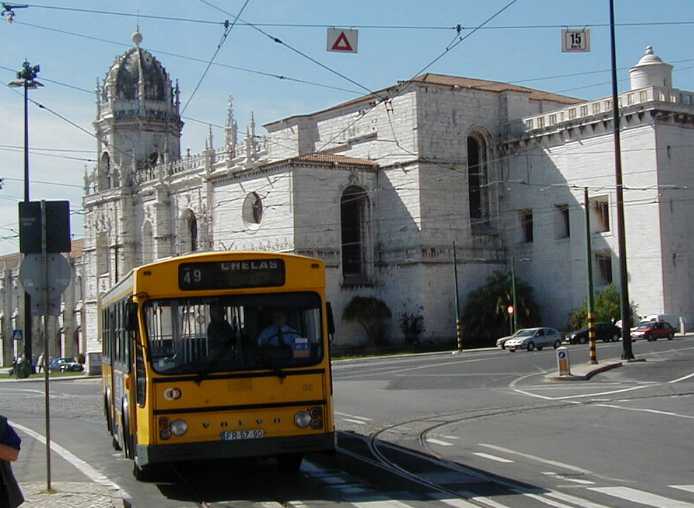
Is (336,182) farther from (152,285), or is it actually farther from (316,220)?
(152,285)

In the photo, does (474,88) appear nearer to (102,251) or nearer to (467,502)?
(102,251)

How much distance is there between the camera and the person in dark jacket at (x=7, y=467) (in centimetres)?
681

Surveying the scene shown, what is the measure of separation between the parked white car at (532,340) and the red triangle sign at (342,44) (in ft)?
102

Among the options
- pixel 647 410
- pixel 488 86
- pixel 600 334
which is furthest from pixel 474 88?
pixel 647 410

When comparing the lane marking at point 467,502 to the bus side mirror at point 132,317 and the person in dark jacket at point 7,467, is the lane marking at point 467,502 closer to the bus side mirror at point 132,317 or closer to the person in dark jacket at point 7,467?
the bus side mirror at point 132,317

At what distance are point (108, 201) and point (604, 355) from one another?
2219 inches

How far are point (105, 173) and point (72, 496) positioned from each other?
3179 inches

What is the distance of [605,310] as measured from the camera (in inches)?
2309

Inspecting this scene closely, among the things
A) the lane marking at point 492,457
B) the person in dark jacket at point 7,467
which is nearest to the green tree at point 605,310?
the lane marking at point 492,457

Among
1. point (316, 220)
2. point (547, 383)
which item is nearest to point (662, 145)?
point (316, 220)

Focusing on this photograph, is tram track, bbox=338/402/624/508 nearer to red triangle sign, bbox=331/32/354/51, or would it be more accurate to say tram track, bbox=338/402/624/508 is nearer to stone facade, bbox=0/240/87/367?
red triangle sign, bbox=331/32/354/51

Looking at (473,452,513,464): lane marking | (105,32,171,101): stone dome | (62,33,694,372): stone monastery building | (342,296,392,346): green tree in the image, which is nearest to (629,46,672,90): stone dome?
(62,33,694,372): stone monastery building

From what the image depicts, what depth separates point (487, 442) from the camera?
51.8ft

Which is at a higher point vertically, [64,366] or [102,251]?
[102,251]
